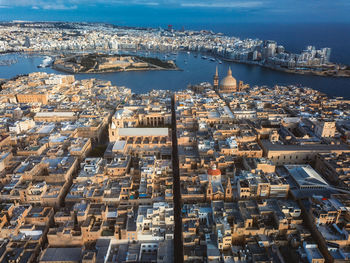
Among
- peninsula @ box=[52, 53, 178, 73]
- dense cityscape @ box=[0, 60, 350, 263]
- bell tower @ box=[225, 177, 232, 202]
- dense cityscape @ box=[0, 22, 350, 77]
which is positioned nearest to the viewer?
dense cityscape @ box=[0, 60, 350, 263]

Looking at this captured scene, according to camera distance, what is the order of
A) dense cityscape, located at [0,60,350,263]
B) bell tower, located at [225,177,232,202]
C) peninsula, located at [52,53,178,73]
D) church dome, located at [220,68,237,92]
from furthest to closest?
1. peninsula, located at [52,53,178,73]
2. church dome, located at [220,68,237,92]
3. bell tower, located at [225,177,232,202]
4. dense cityscape, located at [0,60,350,263]

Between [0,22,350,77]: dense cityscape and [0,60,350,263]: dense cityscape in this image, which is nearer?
[0,60,350,263]: dense cityscape

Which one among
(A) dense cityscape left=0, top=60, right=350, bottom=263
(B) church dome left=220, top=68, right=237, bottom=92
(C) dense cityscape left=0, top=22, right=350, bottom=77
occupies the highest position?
(C) dense cityscape left=0, top=22, right=350, bottom=77

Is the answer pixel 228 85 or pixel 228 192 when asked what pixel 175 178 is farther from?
pixel 228 85

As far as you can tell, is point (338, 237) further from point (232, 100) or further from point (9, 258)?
point (232, 100)

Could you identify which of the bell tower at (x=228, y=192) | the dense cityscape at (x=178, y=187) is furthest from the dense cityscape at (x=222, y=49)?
the bell tower at (x=228, y=192)

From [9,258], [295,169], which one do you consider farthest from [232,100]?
[9,258]

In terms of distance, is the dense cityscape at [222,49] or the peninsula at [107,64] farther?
the dense cityscape at [222,49]

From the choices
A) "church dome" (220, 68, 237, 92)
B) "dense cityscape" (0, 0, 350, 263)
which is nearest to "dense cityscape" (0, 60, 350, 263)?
"dense cityscape" (0, 0, 350, 263)

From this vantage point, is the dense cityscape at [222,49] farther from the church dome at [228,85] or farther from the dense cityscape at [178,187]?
the dense cityscape at [178,187]

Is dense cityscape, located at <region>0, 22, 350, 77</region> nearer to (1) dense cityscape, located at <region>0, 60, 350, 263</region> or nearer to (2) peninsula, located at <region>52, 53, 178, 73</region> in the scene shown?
(2) peninsula, located at <region>52, 53, 178, 73</region>
